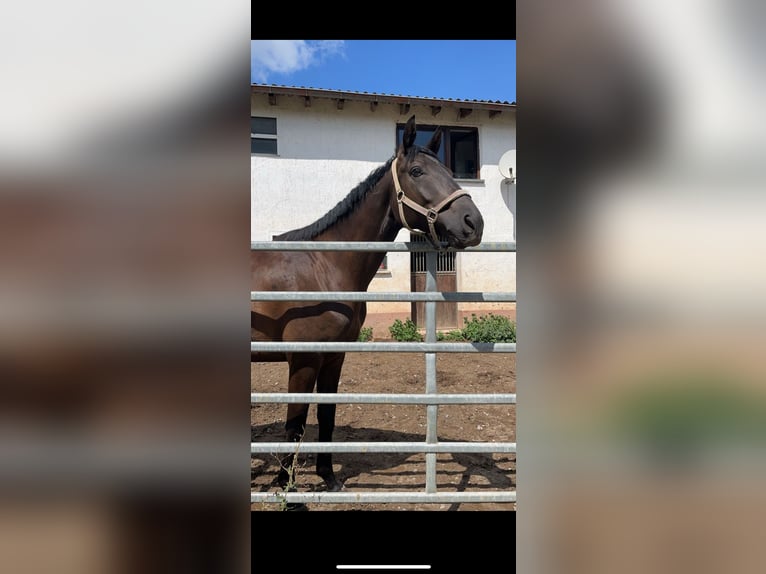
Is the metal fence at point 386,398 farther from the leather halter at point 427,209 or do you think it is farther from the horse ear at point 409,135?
the horse ear at point 409,135

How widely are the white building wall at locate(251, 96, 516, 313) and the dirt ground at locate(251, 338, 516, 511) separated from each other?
7.02 ft

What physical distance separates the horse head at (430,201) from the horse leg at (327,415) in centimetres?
96

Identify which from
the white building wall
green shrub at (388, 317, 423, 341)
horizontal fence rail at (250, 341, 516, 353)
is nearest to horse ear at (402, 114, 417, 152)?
horizontal fence rail at (250, 341, 516, 353)

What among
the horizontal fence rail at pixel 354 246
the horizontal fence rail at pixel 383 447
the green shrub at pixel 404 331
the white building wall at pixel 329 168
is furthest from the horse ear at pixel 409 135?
the white building wall at pixel 329 168

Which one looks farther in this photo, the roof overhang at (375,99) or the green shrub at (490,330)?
the roof overhang at (375,99)

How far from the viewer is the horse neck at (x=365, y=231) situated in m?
2.69

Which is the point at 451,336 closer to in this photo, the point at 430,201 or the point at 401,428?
the point at 401,428

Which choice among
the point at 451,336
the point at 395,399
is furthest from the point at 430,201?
the point at 451,336

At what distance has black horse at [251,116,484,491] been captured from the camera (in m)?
2.44

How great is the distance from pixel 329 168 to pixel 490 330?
443cm

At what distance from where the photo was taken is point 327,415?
2.77 metres
